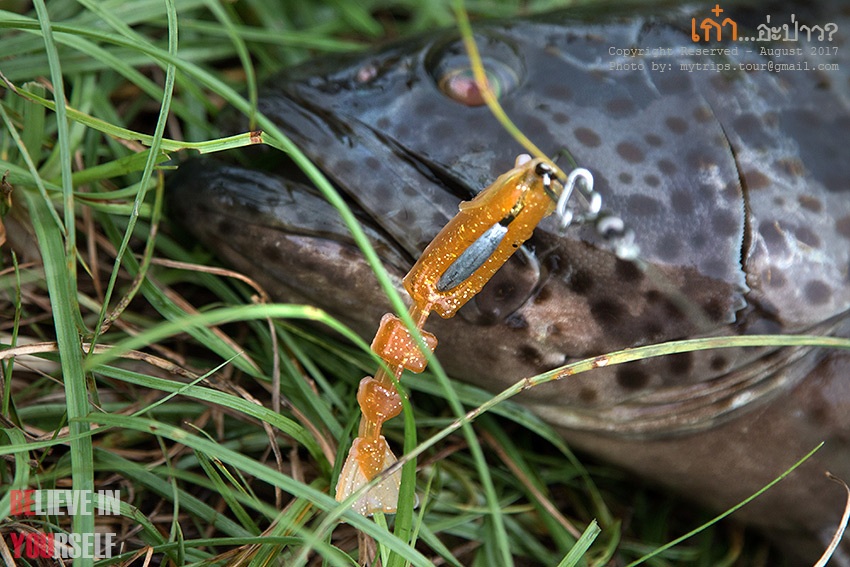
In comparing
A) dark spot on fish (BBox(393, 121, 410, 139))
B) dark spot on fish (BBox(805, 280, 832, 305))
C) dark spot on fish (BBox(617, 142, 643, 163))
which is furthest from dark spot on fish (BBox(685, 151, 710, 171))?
dark spot on fish (BBox(393, 121, 410, 139))

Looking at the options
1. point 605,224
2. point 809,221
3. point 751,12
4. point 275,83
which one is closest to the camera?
point 605,224

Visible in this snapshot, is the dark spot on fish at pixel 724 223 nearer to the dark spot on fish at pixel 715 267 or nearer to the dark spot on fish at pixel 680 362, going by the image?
the dark spot on fish at pixel 715 267

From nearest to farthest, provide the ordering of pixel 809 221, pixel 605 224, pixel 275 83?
pixel 605 224 < pixel 809 221 < pixel 275 83

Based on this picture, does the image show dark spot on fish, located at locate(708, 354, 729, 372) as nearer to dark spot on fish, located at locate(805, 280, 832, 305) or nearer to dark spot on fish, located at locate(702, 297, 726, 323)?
dark spot on fish, located at locate(702, 297, 726, 323)

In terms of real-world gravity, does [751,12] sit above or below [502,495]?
above

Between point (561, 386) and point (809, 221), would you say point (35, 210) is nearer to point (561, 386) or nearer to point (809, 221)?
point (561, 386)

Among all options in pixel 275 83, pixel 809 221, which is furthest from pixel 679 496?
pixel 275 83

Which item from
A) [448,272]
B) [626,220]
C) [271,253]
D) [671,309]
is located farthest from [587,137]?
[271,253]

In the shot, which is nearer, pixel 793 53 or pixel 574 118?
pixel 574 118
